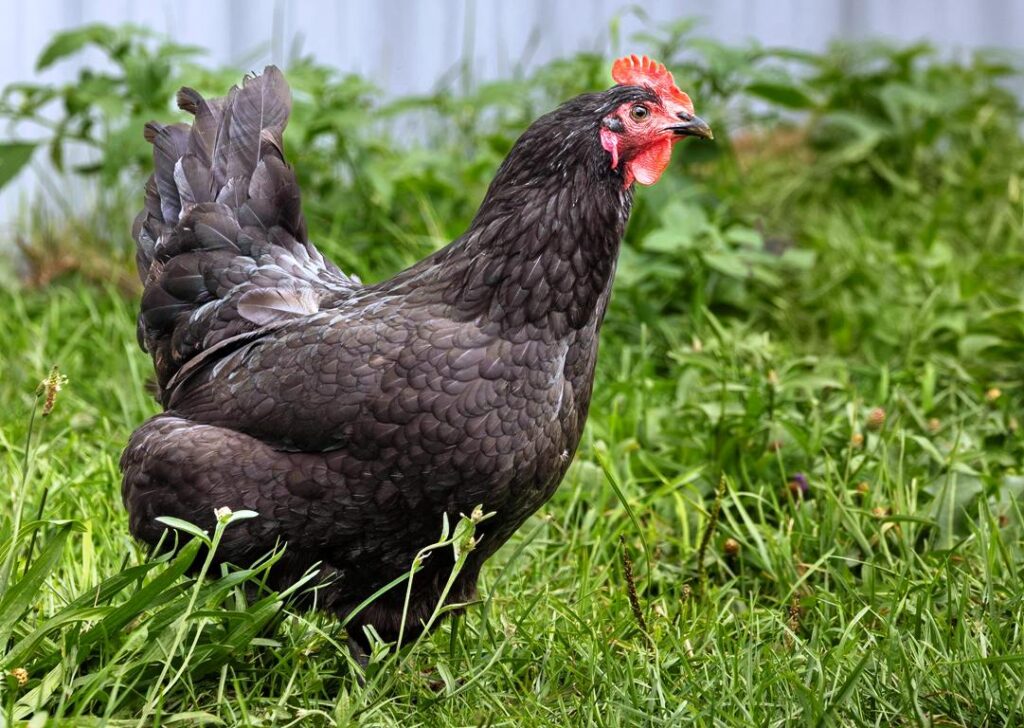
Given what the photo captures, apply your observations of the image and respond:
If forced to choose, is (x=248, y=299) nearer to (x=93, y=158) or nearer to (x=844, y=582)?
(x=844, y=582)

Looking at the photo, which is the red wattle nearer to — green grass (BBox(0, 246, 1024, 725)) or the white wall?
green grass (BBox(0, 246, 1024, 725))

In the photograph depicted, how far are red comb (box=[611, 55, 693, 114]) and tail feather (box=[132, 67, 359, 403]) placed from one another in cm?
80

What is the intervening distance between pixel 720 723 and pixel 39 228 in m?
3.94

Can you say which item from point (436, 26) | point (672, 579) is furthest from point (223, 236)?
point (436, 26)

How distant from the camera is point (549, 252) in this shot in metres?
2.55

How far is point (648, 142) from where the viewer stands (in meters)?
2.59

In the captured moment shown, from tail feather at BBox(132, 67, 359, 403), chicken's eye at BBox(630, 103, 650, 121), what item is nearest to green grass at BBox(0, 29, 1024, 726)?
tail feather at BBox(132, 67, 359, 403)

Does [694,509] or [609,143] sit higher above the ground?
[609,143]

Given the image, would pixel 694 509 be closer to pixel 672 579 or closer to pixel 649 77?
pixel 672 579

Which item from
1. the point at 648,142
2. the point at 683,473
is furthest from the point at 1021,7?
the point at 648,142

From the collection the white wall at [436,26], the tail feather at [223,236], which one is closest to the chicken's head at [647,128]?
the tail feather at [223,236]

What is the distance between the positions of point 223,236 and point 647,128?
1068 millimetres

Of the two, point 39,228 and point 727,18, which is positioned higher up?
point 727,18

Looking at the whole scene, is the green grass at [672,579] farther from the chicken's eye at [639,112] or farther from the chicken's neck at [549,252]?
the chicken's eye at [639,112]
